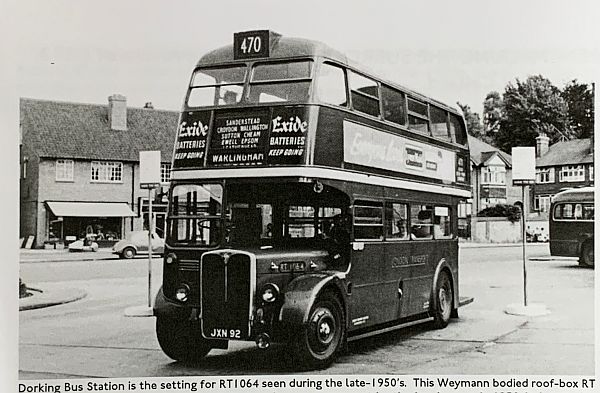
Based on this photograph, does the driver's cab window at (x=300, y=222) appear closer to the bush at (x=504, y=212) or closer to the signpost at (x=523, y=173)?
the signpost at (x=523, y=173)

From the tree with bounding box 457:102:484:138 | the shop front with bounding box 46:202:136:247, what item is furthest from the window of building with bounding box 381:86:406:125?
the shop front with bounding box 46:202:136:247

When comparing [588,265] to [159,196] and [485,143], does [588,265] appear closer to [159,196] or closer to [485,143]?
[485,143]

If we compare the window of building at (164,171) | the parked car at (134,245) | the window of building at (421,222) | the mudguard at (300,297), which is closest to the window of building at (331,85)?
the mudguard at (300,297)

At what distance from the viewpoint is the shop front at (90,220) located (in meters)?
7.81

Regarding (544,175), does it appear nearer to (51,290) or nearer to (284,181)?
(284,181)

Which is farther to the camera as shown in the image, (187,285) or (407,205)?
(407,205)

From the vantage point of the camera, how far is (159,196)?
28.0ft

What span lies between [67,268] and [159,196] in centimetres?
113

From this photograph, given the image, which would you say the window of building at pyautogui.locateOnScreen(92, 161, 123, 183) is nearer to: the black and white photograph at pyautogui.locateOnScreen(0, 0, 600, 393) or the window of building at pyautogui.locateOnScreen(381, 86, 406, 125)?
the black and white photograph at pyautogui.locateOnScreen(0, 0, 600, 393)

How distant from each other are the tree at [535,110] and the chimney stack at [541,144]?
4 centimetres

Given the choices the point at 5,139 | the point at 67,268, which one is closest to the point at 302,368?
the point at 67,268

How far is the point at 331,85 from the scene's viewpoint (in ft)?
23.1

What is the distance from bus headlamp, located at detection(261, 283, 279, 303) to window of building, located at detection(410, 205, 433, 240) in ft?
6.02

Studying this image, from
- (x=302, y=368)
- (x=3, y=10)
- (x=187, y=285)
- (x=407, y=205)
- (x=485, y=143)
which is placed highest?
(x=3, y=10)
